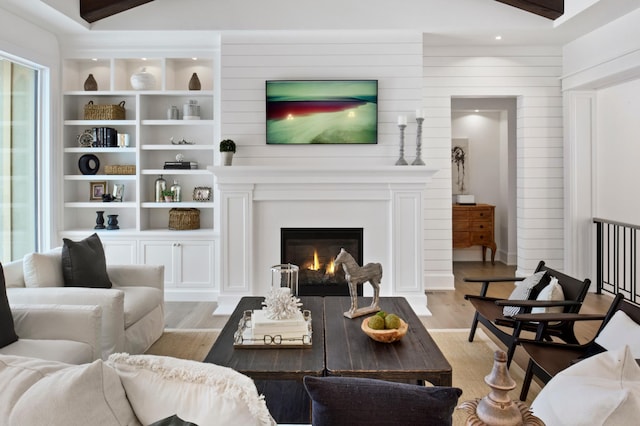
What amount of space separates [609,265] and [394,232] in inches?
110

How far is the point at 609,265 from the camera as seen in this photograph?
553 cm

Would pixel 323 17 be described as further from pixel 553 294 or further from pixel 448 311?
pixel 553 294

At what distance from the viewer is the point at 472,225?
24.3 feet

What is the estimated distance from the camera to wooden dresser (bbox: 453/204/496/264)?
7.38 metres

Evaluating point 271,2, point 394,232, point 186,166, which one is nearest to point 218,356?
point 394,232

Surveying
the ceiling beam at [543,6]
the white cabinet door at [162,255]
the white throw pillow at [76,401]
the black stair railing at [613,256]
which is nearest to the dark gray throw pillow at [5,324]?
the white throw pillow at [76,401]

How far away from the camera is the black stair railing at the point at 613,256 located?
17.5 ft

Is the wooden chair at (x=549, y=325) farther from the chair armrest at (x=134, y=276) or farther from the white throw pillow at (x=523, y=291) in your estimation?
the chair armrest at (x=134, y=276)

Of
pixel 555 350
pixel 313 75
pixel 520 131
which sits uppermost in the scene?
pixel 313 75

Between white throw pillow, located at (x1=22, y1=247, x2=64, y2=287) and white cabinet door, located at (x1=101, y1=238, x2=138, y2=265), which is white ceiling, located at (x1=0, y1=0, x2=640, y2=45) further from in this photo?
white throw pillow, located at (x1=22, y1=247, x2=64, y2=287)

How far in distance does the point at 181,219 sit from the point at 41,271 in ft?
7.02

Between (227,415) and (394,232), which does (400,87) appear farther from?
(227,415)

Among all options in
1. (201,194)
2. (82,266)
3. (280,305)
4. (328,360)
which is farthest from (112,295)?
(201,194)

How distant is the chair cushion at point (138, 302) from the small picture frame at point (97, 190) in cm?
212
